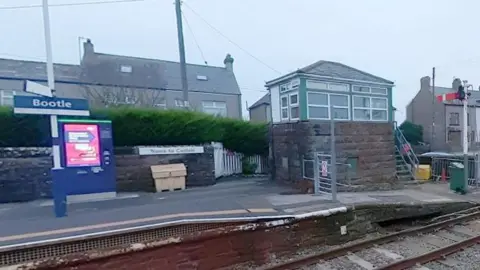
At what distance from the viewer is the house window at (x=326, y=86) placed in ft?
35.3

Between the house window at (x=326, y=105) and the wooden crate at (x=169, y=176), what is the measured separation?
513cm

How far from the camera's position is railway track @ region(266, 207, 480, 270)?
5.29 meters

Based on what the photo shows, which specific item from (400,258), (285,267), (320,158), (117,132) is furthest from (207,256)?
(117,132)

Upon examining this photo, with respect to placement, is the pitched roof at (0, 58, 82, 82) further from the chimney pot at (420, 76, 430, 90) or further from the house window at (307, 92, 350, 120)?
the chimney pot at (420, 76, 430, 90)

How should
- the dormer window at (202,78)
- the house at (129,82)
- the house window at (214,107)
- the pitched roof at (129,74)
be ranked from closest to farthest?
the house at (129,82), the pitched roof at (129,74), the house window at (214,107), the dormer window at (202,78)

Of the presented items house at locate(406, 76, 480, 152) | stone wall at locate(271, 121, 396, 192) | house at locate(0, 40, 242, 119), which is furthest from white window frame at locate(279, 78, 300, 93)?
house at locate(406, 76, 480, 152)

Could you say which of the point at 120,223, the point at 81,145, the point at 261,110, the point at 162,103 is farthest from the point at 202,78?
the point at 120,223

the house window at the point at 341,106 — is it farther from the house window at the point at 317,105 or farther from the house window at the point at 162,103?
the house window at the point at 162,103

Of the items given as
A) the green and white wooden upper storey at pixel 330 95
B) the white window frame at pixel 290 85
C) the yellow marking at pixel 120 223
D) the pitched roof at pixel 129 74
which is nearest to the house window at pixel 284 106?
the green and white wooden upper storey at pixel 330 95

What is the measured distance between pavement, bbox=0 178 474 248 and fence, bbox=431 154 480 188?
10.4 feet

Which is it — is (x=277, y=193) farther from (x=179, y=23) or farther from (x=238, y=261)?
(x=179, y=23)

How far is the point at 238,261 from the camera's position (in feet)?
18.1

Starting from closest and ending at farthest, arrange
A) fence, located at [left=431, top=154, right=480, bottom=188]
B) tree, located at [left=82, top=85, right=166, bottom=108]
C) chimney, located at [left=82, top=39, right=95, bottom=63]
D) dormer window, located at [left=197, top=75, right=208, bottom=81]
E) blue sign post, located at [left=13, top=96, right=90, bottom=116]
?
blue sign post, located at [left=13, top=96, right=90, bottom=116], fence, located at [left=431, top=154, right=480, bottom=188], tree, located at [left=82, top=85, right=166, bottom=108], chimney, located at [left=82, top=39, right=95, bottom=63], dormer window, located at [left=197, top=75, right=208, bottom=81]

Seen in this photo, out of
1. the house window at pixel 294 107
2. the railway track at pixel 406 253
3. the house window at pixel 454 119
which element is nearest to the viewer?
the railway track at pixel 406 253
